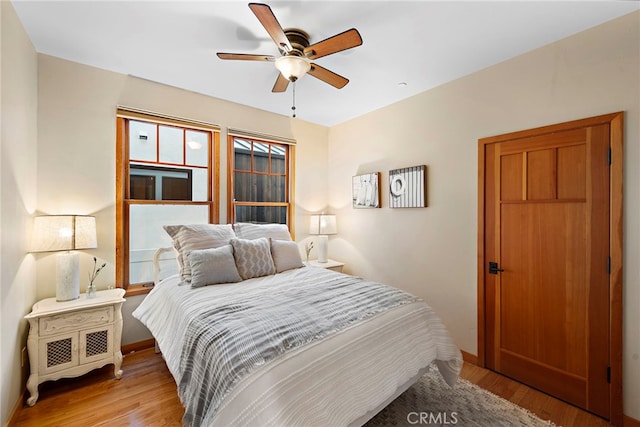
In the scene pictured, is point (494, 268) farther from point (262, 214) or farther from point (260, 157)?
point (260, 157)

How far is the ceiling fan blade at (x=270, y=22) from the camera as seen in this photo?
1.38m

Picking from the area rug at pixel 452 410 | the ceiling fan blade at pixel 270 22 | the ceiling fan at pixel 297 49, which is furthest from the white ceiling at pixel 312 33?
the area rug at pixel 452 410

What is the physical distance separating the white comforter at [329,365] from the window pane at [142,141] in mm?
1466

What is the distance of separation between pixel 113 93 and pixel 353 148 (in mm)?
2747

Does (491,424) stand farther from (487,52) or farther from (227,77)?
(227,77)

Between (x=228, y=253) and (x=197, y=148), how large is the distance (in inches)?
57.2

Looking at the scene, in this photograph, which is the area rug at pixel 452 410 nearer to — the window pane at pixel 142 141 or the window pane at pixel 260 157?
the window pane at pixel 260 157

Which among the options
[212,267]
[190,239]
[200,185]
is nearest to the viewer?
[212,267]

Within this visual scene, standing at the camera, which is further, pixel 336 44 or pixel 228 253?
pixel 228 253

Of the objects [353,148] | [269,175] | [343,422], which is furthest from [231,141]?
[343,422]

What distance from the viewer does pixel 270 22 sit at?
1506 millimetres

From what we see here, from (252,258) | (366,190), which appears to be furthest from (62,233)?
(366,190)

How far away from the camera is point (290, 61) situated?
184 cm

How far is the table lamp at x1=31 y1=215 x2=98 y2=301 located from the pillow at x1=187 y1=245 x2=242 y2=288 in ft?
2.63
